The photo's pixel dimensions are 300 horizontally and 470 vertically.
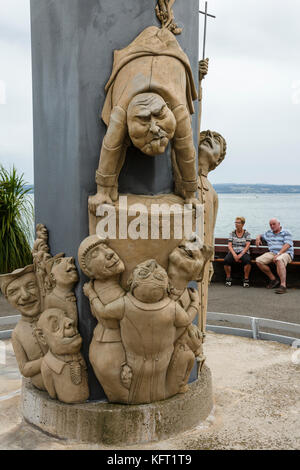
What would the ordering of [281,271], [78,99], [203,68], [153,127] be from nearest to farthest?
1. [153,127]
2. [78,99]
3. [203,68]
4. [281,271]

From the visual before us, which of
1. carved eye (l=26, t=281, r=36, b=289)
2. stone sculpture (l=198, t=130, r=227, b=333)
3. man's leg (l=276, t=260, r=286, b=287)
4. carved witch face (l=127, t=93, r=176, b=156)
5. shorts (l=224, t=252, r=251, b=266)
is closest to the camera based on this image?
carved witch face (l=127, t=93, r=176, b=156)

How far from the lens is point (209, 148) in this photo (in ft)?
10.9

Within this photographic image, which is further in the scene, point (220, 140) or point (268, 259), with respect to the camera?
point (268, 259)

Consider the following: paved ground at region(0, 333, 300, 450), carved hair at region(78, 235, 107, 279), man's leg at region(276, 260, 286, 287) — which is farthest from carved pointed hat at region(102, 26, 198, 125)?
man's leg at region(276, 260, 286, 287)

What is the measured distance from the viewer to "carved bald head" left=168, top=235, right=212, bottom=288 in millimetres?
2467

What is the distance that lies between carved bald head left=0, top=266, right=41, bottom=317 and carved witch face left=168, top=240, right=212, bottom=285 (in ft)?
2.78

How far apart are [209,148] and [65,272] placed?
4.52 ft

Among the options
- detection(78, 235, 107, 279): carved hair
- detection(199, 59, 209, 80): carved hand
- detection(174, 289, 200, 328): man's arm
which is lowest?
detection(174, 289, 200, 328): man's arm

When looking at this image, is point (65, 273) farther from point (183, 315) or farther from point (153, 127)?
point (153, 127)

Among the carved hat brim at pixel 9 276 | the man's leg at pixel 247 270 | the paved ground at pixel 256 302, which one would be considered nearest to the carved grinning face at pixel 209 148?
the carved hat brim at pixel 9 276

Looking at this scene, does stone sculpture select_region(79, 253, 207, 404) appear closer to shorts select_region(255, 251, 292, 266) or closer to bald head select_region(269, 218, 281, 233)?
shorts select_region(255, 251, 292, 266)

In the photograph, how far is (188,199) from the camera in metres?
2.66

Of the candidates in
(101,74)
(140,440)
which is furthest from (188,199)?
(140,440)

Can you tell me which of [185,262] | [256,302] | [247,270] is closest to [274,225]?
[247,270]
